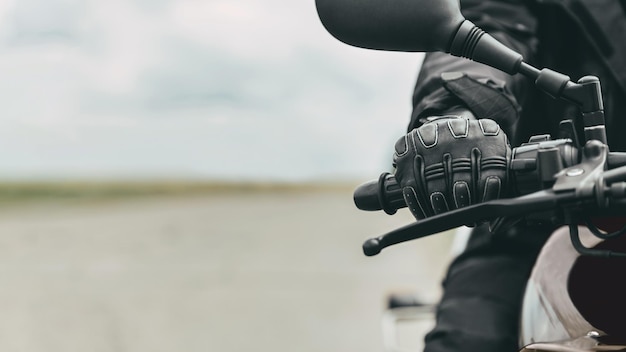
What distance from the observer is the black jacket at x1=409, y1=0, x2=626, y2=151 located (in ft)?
6.76

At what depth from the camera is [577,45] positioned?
84.9 inches

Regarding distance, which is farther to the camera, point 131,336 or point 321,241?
point 321,241

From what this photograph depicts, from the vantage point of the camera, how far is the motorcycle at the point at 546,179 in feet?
3.47

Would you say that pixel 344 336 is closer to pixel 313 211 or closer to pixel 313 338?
pixel 313 338

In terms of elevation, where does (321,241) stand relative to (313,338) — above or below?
above

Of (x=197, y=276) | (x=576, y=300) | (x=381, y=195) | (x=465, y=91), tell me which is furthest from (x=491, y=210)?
(x=197, y=276)

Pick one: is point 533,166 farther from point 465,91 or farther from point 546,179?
point 465,91

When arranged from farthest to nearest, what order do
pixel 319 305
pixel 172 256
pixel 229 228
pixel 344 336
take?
pixel 229 228
pixel 172 256
pixel 319 305
pixel 344 336

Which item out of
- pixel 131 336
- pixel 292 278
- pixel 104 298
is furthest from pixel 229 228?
pixel 131 336

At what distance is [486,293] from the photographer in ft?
6.64

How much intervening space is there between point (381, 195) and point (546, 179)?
Result: 25 centimetres

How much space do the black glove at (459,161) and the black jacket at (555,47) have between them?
561 millimetres

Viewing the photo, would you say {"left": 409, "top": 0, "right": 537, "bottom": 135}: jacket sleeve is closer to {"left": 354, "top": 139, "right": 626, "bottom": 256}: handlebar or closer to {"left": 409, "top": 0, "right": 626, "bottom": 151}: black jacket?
{"left": 409, "top": 0, "right": 626, "bottom": 151}: black jacket

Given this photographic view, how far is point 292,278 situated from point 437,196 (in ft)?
27.3
